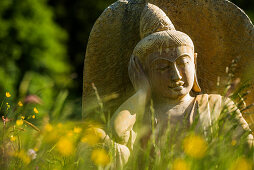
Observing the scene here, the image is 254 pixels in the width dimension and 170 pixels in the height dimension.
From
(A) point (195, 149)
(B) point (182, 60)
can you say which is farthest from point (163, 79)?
(A) point (195, 149)

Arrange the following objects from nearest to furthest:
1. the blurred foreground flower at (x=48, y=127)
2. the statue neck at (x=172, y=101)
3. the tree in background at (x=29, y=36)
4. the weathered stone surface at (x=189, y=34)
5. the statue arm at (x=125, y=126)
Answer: the blurred foreground flower at (x=48, y=127), the statue arm at (x=125, y=126), the statue neck at (x=172, y=101), the weathered stone surface at (x=189, y=34), the tree in background at (x=29, y=36)

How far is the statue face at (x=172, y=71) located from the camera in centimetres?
312

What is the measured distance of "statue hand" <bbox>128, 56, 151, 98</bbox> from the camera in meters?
3.21

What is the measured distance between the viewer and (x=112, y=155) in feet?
8.22

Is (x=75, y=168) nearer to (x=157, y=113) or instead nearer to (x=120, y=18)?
(x=157, y=113)

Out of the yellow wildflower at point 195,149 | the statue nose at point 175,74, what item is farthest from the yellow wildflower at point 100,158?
the statue nose at point 175,74

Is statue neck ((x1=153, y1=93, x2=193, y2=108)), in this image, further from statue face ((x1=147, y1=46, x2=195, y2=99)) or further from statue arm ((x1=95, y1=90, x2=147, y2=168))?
statue arm ((x1=95, y1=90, x2=147, y2=168))

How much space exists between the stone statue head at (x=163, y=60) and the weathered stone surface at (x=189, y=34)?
387mm

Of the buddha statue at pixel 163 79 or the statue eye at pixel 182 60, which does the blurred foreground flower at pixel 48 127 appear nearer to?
the buddha statue at pixel 163 79

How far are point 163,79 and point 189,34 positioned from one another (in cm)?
66

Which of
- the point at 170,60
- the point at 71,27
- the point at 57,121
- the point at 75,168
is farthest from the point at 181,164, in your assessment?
the point at 71,27

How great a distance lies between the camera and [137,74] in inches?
129

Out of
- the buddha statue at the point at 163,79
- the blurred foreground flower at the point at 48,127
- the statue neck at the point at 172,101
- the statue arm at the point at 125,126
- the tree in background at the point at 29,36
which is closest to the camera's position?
the blurred foreground flower at the point at 48,127

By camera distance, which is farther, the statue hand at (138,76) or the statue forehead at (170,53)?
the statue hand at (138,76)
